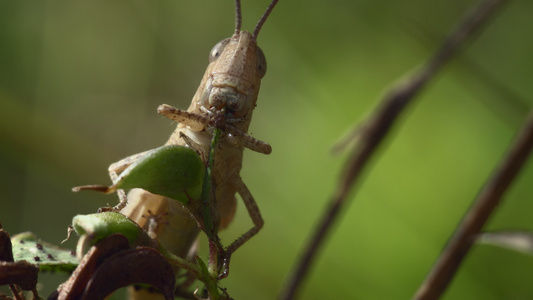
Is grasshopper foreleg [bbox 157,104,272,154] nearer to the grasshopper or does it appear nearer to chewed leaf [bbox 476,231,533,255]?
the grasshopper

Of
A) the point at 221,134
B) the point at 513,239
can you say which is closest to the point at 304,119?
the point at 221,134

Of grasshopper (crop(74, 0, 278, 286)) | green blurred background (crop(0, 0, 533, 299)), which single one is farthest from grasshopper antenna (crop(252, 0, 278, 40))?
green blurred background (crop(0, 0, 533, 299))

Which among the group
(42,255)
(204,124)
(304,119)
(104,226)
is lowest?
(42,255)

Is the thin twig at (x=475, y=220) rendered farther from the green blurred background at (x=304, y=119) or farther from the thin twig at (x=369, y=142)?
the green blurred background at (x=304, y=119)

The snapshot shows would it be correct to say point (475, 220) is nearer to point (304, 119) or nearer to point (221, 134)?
point (221, 134)

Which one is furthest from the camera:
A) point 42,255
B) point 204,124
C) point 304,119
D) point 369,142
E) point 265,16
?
point 304,119
